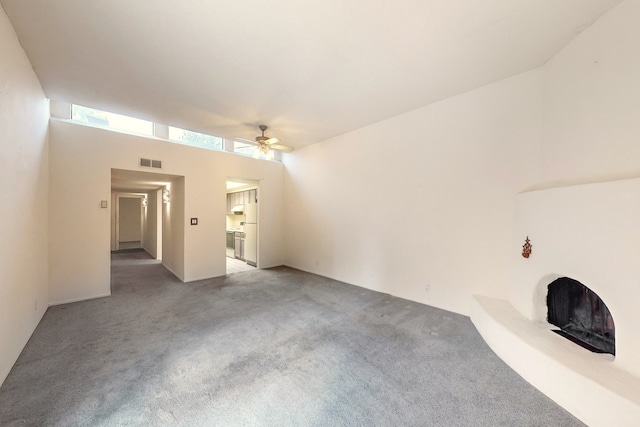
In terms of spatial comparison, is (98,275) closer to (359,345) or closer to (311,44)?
(359,345)

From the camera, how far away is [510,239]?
291 cm

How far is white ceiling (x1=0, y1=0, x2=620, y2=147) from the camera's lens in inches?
76.5

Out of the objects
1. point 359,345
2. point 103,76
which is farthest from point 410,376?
point 103,76

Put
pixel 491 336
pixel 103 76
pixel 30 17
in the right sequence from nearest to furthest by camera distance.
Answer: pixel 30 17 < pixel 491 336 < pixel 103 76

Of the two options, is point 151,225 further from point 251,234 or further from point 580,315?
point 580,315

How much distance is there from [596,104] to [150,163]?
6224 mm

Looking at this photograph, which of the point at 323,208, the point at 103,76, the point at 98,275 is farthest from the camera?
the point at 323,208

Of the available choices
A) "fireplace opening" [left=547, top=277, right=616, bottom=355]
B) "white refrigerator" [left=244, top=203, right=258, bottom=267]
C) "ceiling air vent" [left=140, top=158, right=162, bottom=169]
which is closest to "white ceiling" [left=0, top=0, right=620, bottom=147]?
"ceiling air vent" [left=140, top=158, right=162, bottom=169]

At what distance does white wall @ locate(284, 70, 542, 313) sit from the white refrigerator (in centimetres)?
198

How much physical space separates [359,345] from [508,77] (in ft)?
12.2

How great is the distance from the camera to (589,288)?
6.39 feet

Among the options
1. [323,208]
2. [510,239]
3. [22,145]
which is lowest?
[510,239]

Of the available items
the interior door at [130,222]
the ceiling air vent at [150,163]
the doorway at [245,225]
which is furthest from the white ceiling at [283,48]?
the interior door at [130,222]

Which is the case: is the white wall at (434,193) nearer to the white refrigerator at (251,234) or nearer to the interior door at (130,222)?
the white refrigerator at (251,234)
